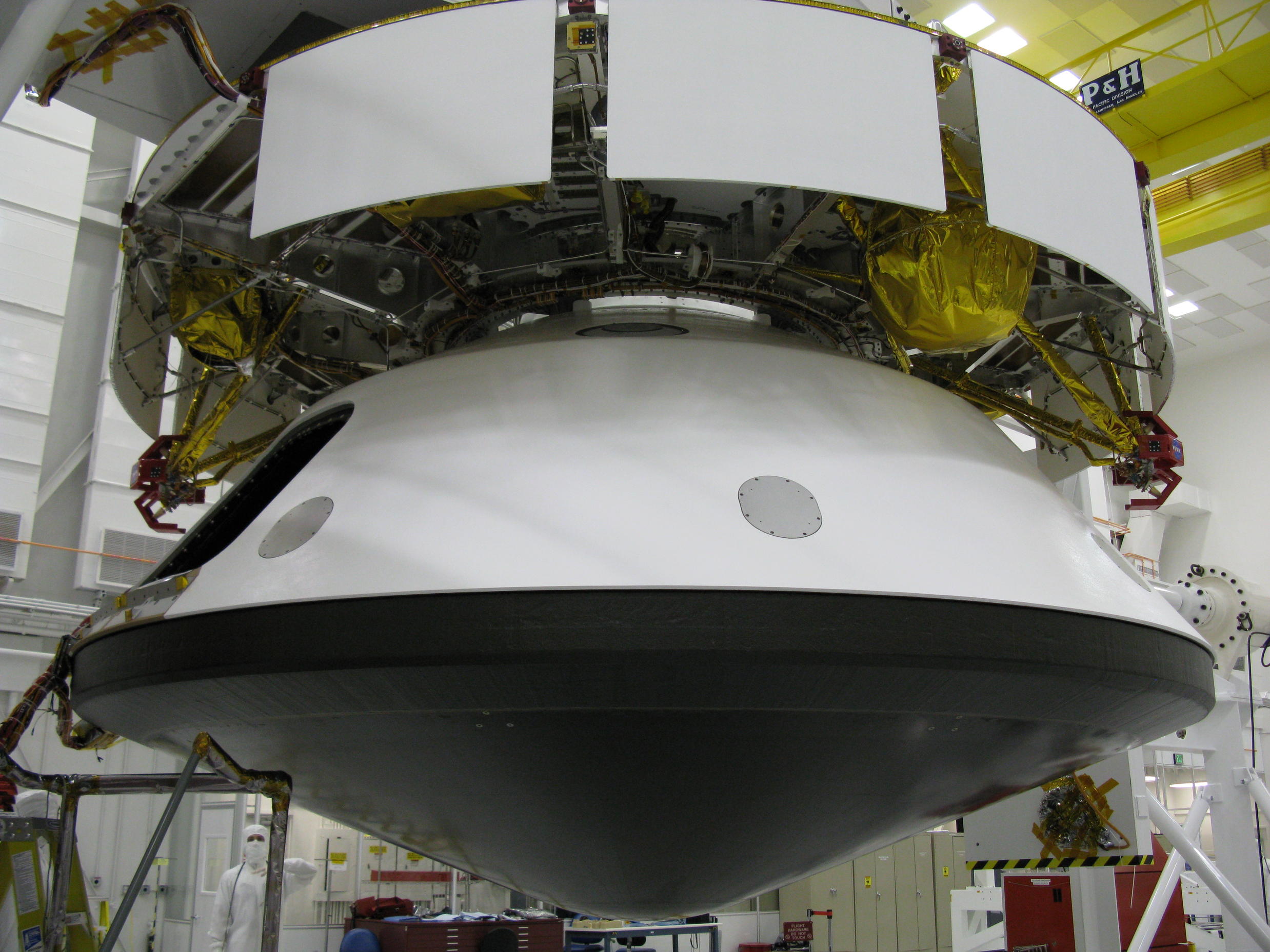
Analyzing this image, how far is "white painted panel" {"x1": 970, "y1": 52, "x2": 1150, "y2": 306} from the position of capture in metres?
3.35

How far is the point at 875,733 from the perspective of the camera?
2.89 m

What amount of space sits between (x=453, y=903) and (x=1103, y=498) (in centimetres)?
1212

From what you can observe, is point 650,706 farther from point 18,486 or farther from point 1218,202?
point 1218,202

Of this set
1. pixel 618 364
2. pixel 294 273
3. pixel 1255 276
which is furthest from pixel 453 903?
pixel 1255 276

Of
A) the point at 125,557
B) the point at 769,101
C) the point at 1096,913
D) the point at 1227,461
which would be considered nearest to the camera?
the point at 769,101

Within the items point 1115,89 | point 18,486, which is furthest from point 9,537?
point 1115,89

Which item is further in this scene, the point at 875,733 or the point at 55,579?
the point at 55,579

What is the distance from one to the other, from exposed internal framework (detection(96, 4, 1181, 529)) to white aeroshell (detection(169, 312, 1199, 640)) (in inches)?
22.8

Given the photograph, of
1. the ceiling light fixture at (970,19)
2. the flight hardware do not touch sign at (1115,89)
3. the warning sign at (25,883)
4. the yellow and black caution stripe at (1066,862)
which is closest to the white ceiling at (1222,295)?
the flight hardware do not touch sign at (1115,89)

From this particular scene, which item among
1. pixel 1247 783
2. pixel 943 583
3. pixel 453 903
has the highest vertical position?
pixel 943 583

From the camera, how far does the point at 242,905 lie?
9.28 metres

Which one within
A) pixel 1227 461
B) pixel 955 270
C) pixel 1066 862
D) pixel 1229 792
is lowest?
pixel 1066 862

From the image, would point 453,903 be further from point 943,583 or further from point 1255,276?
point 1255,276

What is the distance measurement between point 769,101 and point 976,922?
428 inches
